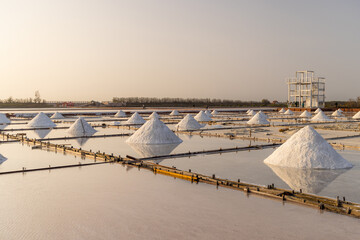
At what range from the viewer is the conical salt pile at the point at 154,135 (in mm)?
16031

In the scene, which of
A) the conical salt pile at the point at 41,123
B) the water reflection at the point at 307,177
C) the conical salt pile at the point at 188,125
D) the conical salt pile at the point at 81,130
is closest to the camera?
the water reflection at the point at 307,177

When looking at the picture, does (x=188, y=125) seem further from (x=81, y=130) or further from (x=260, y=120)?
(x=260, y=120)

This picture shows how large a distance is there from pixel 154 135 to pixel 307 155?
23.5 ft

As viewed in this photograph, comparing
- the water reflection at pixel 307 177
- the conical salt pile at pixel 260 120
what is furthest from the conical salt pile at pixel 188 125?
the water reflection at pixel 307 177

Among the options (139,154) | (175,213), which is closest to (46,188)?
(175,213)

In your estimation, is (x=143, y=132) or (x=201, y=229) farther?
(x=143, y=132)

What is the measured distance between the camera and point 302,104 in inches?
2040

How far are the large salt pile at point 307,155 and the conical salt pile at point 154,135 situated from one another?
576cm

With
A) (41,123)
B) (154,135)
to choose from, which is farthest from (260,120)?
(41,123)

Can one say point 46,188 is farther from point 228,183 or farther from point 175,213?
point 228,183

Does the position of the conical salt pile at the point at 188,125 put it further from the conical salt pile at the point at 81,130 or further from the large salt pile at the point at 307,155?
the large salt pile at the point at 307,155

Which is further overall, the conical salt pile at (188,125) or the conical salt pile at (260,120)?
the conical salt pile at (260,120)

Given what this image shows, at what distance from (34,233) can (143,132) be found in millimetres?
11090

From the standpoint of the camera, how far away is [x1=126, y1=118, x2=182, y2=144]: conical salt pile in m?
16.0
